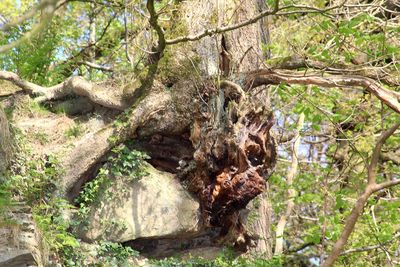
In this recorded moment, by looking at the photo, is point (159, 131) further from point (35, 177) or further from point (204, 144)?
point (35, 177)

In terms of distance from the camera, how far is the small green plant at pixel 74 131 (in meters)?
6.76

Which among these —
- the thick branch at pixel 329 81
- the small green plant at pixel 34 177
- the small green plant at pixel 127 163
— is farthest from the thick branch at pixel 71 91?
the thick branch at pixel 329 81

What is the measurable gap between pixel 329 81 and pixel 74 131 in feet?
9.89

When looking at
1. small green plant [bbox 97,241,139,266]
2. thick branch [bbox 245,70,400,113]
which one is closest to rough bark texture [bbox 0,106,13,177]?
small green plant [bbox 97,241,139,266]

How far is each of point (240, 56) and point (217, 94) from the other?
86 cm

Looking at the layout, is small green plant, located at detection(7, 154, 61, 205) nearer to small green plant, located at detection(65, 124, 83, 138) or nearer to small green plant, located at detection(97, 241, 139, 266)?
small green plant, located at detection(65, 124, 83, 138)

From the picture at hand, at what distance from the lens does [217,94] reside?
657 centimetres

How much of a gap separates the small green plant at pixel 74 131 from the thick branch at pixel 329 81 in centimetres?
204

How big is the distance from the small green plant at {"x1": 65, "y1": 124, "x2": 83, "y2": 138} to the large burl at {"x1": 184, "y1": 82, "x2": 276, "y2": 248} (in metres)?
1.38

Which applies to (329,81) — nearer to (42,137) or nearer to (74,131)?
(74,131)

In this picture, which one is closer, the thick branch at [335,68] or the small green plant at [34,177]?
the small green plant at [34,177]

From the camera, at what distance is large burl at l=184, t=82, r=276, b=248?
6.31 meters

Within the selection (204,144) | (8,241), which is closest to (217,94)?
(204,144)

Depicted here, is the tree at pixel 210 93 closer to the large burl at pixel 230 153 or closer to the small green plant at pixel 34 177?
the large burl at pixel 230 153
